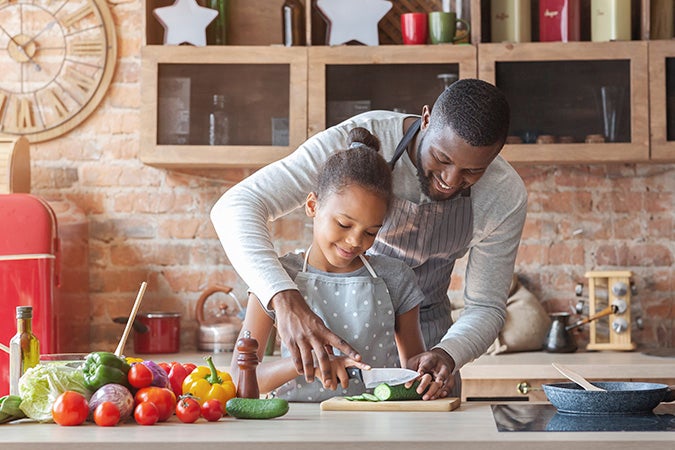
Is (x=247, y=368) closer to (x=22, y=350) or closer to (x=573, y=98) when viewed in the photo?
(x=22, y=350)

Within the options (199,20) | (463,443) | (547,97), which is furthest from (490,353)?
(463,443)

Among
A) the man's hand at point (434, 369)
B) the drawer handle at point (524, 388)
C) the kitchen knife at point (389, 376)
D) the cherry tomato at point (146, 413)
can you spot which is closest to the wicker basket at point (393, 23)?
the drawer handle at point (524, 388)

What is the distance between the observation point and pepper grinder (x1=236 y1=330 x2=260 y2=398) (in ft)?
5.45

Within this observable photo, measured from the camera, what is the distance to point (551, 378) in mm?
3076

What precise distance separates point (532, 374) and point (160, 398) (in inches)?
70.4

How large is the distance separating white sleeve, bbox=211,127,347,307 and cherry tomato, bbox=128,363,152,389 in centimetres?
24

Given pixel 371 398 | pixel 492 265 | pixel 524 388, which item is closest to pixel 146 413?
pixel 371 398

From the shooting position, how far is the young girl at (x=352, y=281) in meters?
1.85

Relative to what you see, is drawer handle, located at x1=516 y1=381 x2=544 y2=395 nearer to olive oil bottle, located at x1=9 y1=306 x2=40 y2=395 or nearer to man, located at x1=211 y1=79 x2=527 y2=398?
man, located at x1=211 y1=79 x2=527 y2=398

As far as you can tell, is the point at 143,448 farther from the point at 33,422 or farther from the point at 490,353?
A: the point at 490,353

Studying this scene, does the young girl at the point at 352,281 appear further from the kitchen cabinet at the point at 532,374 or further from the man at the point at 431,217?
the kitchen cabinet at the point at 532,374

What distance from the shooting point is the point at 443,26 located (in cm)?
337

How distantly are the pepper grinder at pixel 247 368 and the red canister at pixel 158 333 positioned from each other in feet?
6.06

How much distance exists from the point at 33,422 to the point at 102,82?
226 cm
